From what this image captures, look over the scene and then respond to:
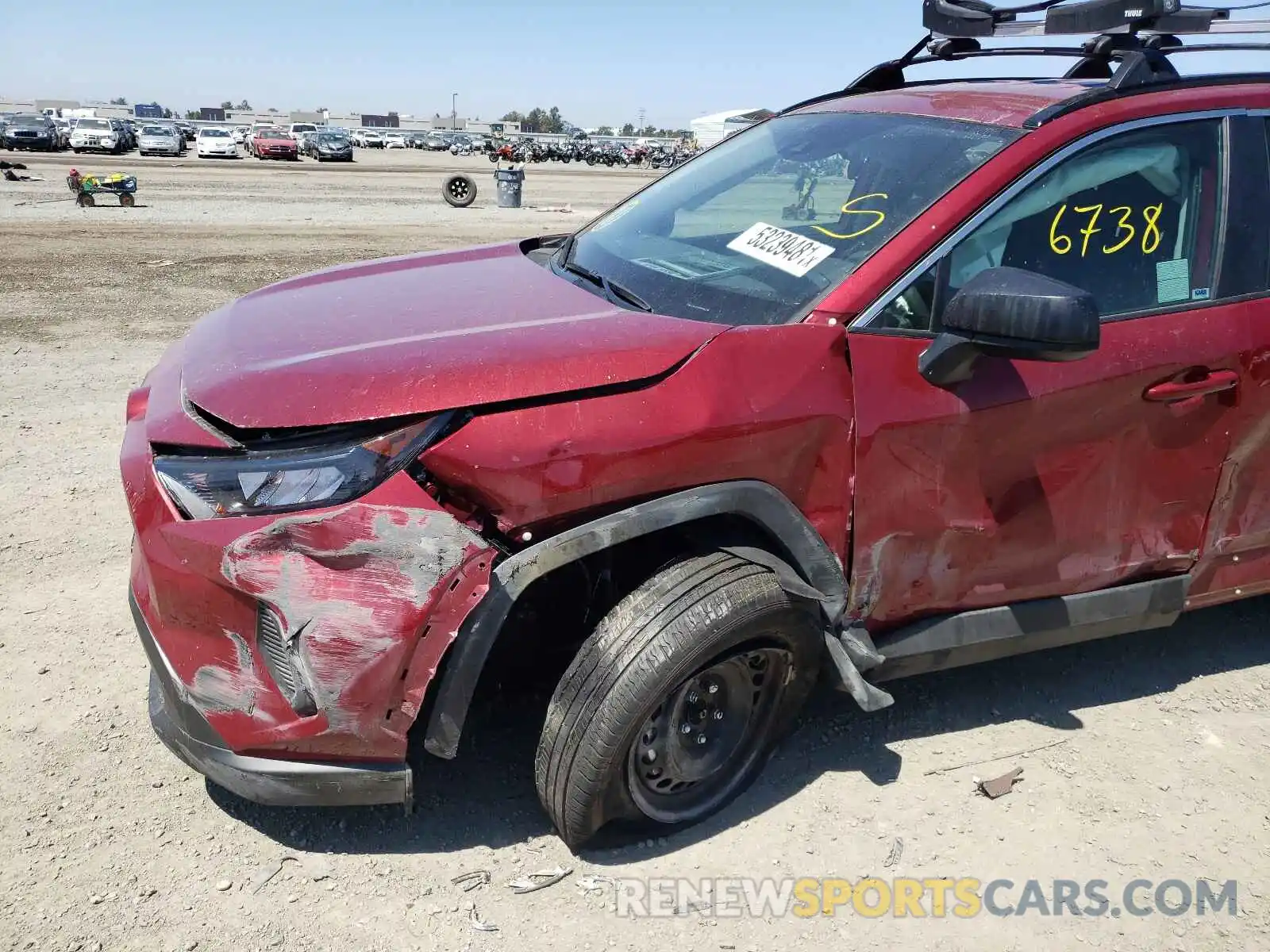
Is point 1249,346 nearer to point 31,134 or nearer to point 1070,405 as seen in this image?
point 1070,405

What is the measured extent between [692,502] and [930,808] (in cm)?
122

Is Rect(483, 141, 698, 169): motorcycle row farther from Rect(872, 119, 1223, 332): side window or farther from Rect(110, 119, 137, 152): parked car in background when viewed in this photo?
Rect(872, 119, 1223, 332): side window

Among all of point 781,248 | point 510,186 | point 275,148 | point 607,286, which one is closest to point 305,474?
point 607,286

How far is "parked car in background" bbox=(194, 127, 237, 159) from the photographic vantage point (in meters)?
39.3

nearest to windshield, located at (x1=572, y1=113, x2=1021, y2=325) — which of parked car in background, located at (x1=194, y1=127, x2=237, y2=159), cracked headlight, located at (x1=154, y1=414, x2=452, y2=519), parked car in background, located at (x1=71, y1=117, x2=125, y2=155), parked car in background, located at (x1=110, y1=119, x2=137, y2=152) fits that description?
cracked headlight, located at (x1=154, y1=414, x2=452, y2=519)

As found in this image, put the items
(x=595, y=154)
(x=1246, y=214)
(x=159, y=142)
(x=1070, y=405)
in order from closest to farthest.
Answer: (x=1070, y=405) → (x=1246, y=214) → (x=159, y=142) → (x=595, y=154)

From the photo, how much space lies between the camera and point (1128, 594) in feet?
9.29

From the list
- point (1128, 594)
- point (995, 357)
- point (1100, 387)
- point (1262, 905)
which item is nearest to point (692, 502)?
point (995, 357)

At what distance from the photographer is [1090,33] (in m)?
2.98

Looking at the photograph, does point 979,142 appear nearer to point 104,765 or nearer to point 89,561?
point 104,765

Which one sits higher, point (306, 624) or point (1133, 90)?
point (1133, 90)

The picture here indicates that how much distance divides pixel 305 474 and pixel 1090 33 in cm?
267

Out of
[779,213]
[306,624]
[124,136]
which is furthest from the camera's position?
[124,136]

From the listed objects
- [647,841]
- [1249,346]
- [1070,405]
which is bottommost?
[647,841]
